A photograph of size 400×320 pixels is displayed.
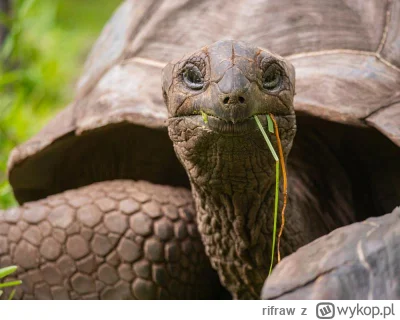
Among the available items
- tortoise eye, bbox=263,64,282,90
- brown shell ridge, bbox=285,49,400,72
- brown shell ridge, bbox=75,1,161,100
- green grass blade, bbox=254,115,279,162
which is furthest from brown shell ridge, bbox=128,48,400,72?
green grass blade, bbox=254,115,279,162

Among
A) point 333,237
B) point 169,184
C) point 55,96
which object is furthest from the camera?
point 55,96

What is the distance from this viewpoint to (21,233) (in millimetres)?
3227

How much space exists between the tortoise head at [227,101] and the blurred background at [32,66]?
179cm

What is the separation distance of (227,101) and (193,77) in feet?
0.74

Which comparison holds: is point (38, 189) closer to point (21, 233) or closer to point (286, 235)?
point (21, 233)

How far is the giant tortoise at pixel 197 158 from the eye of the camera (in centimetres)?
256

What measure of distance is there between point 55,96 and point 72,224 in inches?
147

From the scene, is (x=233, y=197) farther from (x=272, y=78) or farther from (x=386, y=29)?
(x=386, y=29)

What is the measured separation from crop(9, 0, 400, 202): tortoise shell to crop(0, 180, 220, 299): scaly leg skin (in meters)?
0.22

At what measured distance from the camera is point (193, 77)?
243 centimetres

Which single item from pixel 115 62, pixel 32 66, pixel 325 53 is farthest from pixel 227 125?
pixel 32 66

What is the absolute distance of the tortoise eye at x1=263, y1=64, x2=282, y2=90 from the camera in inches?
94.6
